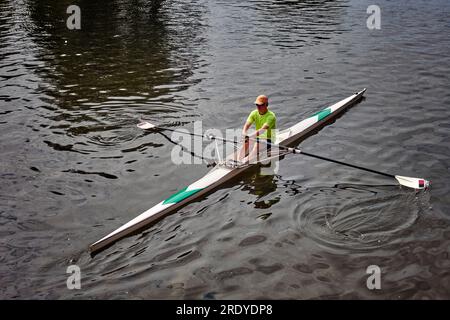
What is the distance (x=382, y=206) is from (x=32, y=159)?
10.7 meters

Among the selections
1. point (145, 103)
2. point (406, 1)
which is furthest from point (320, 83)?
point (406, 1)

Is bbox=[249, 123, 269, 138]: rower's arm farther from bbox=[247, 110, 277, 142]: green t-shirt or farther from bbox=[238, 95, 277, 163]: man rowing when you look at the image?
bbox=[247, 110, 277, 142]: green t-shirt

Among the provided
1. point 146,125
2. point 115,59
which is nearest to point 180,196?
point 146,125

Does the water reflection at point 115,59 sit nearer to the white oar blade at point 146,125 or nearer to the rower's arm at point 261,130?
the white oar blade at point 146,125

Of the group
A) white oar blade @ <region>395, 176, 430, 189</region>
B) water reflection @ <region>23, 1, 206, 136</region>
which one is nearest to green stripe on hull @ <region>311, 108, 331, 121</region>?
white oar blade @ <region>395, 176, 430, 189</region>

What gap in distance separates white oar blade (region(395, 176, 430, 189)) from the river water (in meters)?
0.21

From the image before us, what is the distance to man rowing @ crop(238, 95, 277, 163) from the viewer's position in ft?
42.7

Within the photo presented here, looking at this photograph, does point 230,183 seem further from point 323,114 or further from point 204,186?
point 323,114

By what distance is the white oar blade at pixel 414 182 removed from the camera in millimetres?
11516

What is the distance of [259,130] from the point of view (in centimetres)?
1316

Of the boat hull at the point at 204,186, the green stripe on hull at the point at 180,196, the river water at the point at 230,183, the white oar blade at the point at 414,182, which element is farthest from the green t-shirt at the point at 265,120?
the white oar blade at the point at 414,182

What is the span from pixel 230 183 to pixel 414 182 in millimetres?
5116

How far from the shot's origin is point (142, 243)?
9.89 metres
